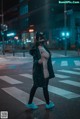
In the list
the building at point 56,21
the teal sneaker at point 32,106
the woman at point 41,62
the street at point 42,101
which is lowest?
the street at point 42,101

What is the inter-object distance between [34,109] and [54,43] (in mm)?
54801

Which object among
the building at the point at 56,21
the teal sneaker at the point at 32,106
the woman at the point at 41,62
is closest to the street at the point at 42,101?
the teal sneaker at the point at 32,106

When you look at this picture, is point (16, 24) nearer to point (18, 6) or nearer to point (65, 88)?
point (18, 6)

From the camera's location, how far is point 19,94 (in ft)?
28.9

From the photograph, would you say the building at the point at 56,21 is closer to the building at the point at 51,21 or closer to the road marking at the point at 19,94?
the building at the point at 51,21

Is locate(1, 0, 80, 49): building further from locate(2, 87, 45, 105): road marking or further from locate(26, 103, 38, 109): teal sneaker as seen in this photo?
locate(26, 103, 38, 109): teal sneaker

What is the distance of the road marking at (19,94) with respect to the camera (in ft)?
25.4

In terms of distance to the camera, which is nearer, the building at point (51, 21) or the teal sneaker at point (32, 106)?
the teal sneaker at point (32, 106)

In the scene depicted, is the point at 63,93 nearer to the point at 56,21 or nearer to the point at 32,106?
the point at 32,106

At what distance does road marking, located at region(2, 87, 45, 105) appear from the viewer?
776 cm

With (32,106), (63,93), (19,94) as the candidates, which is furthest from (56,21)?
(32,106)

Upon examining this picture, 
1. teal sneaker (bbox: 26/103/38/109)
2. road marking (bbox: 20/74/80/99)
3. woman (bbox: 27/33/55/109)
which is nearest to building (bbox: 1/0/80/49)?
road marking (bbox: 20/74/80/99)

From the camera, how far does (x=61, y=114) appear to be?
6.43 meters

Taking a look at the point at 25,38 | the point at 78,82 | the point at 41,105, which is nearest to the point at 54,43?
the point at 25,38
